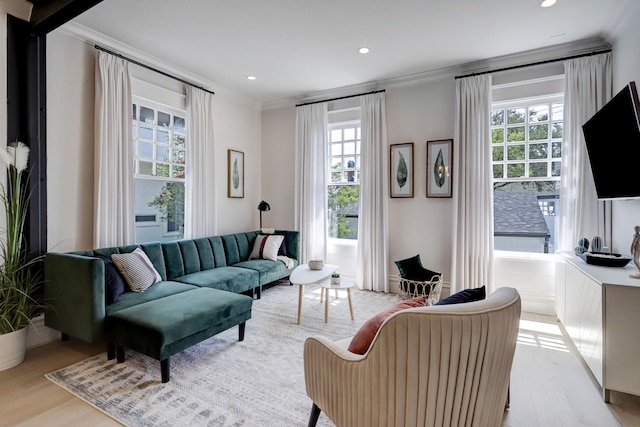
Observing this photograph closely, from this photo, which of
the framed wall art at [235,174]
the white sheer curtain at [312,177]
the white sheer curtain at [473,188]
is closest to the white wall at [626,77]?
the white sheer curtain at [473,188]

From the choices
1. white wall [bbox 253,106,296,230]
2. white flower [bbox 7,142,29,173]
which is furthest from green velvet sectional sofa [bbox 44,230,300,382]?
white wall [bbox 253,106,296,230]

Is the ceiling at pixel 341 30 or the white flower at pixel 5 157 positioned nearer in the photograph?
the white flower at pixel 5 157

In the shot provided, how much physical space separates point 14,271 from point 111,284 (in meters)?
0.66

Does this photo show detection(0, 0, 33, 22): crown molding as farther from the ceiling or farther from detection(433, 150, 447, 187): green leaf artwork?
detection(433, 150, 447, 187): green leaf artwork

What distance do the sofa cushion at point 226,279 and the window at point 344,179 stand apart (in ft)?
5.59

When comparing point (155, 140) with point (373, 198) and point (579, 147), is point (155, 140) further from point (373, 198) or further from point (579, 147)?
point (579, 147)

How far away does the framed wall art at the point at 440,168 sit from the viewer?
4.00 m

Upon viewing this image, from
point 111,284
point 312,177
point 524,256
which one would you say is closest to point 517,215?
point 524,256

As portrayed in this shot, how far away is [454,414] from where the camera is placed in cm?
109

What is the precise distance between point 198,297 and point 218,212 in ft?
7.19

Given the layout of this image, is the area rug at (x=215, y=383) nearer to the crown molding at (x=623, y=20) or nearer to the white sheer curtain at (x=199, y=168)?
the white sheer curtain at (x=199, y=168)

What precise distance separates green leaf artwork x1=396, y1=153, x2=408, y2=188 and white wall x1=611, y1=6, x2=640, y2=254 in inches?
85.1

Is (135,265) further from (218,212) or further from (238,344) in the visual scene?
(218,212)

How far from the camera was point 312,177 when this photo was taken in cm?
493
